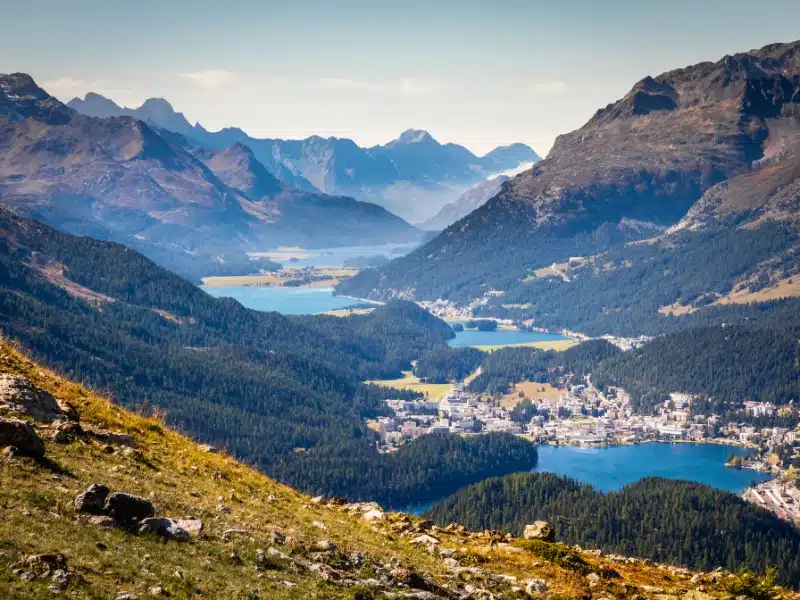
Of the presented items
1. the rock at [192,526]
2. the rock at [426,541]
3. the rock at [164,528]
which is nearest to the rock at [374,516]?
the rock at [426,541]

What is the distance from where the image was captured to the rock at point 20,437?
85.9 ft

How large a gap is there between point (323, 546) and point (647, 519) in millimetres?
98780

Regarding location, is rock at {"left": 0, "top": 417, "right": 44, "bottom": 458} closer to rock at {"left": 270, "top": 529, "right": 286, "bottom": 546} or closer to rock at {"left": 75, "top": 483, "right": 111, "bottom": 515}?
rock at {"left": 75, "top": 483, "right": 111, "bottom": 515}

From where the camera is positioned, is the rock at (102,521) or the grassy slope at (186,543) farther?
the rock at (102,521)

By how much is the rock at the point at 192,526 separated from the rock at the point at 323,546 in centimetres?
337

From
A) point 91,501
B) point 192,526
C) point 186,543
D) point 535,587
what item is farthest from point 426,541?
point 91,501

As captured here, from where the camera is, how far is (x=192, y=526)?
25.7 metres

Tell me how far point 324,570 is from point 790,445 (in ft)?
622

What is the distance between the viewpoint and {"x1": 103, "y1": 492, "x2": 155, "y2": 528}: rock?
78.7 ft

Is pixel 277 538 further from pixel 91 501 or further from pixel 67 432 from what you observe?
pixel 67 432

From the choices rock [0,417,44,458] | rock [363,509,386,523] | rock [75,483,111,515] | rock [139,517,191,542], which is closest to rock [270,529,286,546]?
rock [139,517,191,542]

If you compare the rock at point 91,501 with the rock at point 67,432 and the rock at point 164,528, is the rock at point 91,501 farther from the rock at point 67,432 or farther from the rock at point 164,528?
the rock at point 67,432

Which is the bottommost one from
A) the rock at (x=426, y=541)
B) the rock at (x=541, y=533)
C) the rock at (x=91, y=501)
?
the rock at (x=541, y=533)

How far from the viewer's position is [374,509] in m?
37.9
